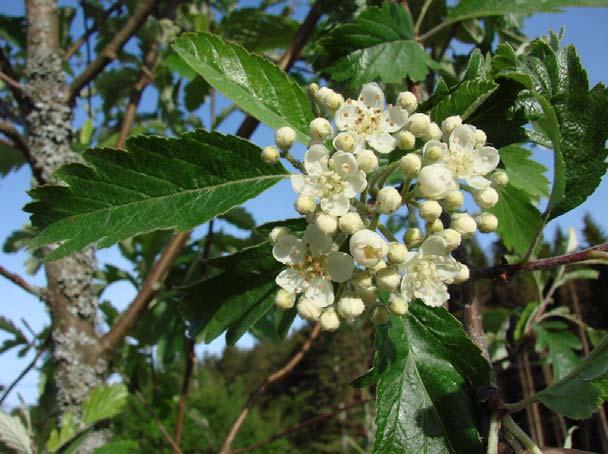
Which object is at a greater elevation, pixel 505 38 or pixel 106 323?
pixel 505 38

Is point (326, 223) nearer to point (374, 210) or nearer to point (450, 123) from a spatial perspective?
point (374, 210)

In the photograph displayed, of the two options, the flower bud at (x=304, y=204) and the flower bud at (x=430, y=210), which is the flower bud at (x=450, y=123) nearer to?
the flower bud at (x=430, y=210)

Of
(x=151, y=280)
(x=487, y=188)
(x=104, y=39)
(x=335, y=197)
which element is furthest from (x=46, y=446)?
(x=104, y=39)

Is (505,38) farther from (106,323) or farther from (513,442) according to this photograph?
(106,323)

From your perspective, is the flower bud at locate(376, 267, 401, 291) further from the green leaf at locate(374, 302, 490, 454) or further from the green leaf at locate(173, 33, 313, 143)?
the green leaf at locate(173, 33, 313, 143)

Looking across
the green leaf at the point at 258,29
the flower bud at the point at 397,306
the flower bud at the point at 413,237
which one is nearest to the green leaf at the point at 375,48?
the flower bud at the point at 413,237

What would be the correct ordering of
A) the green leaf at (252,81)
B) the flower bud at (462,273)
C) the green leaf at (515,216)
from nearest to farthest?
1. the flower bud at (462,273)
2. the green leaf at (252,81)
3. the green leaf at (515,216)

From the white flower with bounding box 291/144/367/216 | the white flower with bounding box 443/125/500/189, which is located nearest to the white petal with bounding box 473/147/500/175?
the white flower with bounding box 443/125/500/189
